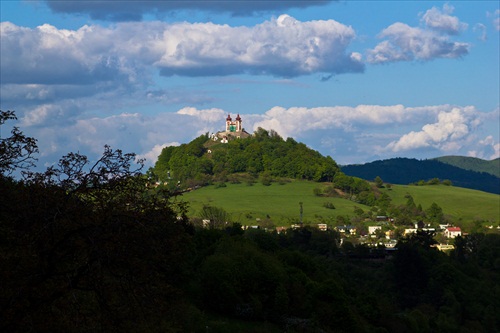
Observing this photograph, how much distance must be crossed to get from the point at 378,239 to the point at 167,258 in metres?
148

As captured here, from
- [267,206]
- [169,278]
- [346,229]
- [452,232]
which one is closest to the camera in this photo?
[169,278]

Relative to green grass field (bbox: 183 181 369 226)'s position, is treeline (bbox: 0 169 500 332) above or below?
below

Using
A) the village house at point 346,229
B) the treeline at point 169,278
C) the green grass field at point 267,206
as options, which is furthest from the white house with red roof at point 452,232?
the treeline at point 169,278

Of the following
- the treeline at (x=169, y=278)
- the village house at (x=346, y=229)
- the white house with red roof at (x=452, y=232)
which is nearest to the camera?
the treeline at (x=169, y=278)

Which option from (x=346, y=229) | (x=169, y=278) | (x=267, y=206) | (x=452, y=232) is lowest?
(x=452, y=232)

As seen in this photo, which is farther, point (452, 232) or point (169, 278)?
point (452, 232)

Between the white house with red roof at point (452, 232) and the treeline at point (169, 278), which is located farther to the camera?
the white house with red roof at point (452, 232)

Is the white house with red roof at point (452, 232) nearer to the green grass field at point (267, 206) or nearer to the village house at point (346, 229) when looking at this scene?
the village house at point (346, 229)

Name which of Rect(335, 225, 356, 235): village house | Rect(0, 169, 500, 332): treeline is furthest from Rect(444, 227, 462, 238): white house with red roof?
Rect(0, 169, 500, 332): treeline

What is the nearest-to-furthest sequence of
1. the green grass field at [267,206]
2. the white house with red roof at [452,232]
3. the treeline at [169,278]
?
the treeline at [169,278]
the white house with red roof at [452,232]
the green grass field at [267,206]

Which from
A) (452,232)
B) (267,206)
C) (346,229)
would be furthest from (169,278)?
(267,206)

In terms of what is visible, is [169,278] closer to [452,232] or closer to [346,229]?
[346,229]

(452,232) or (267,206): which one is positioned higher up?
(267,206)

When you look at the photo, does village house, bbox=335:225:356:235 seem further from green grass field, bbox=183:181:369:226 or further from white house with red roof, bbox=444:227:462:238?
white house with red roof, bbox=444:227:462:238
